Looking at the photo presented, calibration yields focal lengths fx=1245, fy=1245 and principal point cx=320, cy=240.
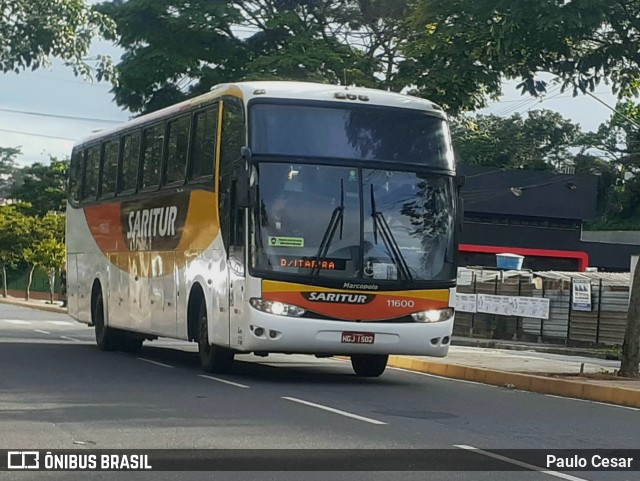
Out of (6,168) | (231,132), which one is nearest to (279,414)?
(231,132)

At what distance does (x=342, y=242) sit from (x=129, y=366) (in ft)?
15.1

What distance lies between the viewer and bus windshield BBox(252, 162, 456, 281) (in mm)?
16062

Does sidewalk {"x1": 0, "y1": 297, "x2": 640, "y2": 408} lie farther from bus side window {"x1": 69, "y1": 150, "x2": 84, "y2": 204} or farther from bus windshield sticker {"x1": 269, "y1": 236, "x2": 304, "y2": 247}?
bus side window {"x1": 69, "y1": 150, "x2": 84, "y2": 204}

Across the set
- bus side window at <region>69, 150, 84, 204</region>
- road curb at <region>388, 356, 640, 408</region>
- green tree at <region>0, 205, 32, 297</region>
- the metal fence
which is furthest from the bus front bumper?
green tree at <region>0, 205, 32, 297</region>

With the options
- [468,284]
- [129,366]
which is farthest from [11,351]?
[468,284]

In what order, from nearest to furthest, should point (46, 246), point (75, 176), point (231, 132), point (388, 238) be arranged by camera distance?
point (388, 238)
point (231, 132)
point (75, 176)
point (46, 246)

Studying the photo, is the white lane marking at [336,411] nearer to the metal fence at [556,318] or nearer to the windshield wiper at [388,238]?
the windshield wiper at [388,238]

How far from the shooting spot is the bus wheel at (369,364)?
18328mm

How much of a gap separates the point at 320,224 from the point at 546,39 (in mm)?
4488

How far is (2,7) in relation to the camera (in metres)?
15.3

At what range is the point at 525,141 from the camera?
7694cm

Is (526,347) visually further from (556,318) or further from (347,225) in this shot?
(347,225)

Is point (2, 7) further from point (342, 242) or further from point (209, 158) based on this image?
point (342, 242)

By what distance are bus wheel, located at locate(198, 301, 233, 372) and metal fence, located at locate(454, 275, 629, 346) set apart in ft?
64.9
